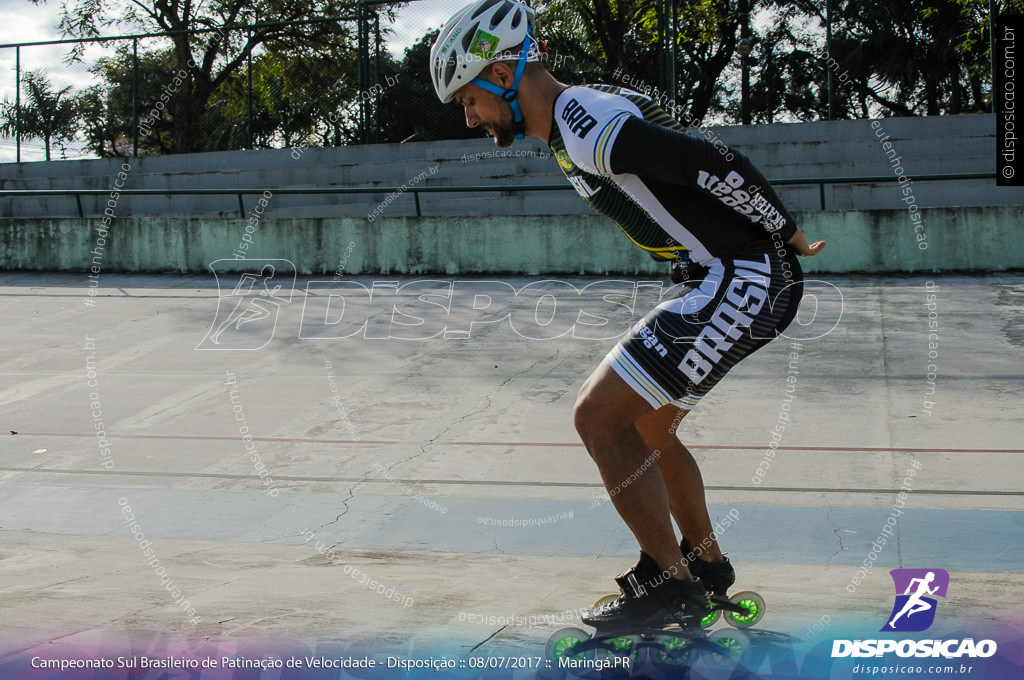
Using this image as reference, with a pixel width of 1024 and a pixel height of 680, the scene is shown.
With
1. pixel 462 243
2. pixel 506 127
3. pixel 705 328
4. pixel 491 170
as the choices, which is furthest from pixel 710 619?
pixel 491 170

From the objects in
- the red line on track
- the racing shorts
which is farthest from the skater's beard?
the red line on track

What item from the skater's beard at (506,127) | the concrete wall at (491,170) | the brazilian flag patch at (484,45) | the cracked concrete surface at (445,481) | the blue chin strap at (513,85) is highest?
the concrete wall at (491,170)

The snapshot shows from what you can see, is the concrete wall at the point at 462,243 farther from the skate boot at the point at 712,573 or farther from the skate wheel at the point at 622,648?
the skate wheel at the point at 622,648

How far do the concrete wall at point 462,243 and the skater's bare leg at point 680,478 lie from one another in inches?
372

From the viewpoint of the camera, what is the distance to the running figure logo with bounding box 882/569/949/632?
2.74 meters

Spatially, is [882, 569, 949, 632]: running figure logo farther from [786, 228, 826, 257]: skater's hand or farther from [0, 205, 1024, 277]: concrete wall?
[0, 205, 1024, 277]: concrete wall

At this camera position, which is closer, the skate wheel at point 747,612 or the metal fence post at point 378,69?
the skate wheel at point 747,612

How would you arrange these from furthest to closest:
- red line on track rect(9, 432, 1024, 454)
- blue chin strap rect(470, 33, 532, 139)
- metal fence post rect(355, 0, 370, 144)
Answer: metal fence post rect(355, 0, 370, 144), red line on track rect(9, 432, 1024, 454), blue chin strap rect(470, 33, 532, 139)

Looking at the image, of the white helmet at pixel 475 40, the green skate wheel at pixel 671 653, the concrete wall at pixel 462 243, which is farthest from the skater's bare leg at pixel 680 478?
the concrete wall at pixel 462 243

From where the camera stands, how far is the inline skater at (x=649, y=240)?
103 inches

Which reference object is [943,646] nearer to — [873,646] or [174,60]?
[873,646]

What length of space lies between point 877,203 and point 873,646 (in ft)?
37.3

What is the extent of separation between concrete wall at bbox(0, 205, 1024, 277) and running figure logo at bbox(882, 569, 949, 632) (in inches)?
362

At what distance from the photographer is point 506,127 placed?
2826mm
